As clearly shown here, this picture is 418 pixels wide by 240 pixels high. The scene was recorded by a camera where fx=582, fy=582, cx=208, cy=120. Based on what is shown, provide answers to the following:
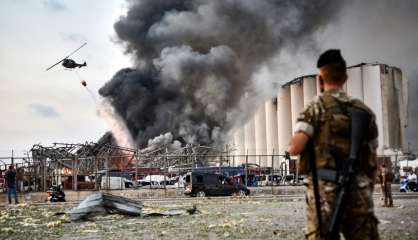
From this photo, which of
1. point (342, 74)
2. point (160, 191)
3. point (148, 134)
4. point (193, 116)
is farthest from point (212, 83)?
point (342, 74)

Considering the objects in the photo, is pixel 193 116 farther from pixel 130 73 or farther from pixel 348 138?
pixel 348 138

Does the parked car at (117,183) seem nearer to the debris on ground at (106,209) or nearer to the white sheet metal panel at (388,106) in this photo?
the debris on ground at (106,209)

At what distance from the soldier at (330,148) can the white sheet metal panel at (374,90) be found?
5067 centimetres

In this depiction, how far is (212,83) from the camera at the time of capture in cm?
7350

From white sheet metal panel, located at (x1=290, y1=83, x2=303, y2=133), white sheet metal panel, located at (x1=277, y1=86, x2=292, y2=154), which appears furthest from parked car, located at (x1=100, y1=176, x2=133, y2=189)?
white sheet metal panel, located at (x1=290, y1=83, x2=303, y2=133)

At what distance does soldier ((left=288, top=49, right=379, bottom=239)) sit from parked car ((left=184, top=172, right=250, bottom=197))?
1065 inches

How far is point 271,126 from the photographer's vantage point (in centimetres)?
6712

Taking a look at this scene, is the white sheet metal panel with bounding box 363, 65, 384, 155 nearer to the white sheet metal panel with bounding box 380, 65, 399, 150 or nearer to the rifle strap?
the white sheet metal panel with bounding box 380, 65, 399, 150

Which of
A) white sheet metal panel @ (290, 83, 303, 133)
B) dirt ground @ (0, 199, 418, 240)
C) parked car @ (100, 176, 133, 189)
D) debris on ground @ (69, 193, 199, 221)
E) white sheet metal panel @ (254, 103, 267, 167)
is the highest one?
white sheet metal panel @ (290, 83, 303, 133)

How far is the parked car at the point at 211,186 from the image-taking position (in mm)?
31578

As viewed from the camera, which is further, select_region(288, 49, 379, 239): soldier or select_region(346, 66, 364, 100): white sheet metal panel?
select_region(346, 66, 364, 100): white sheet metal panel

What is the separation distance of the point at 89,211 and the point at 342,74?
11.0 m

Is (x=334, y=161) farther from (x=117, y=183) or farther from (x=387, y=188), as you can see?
(x=117, y=183)

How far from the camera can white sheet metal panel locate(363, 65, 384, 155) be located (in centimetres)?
5369
